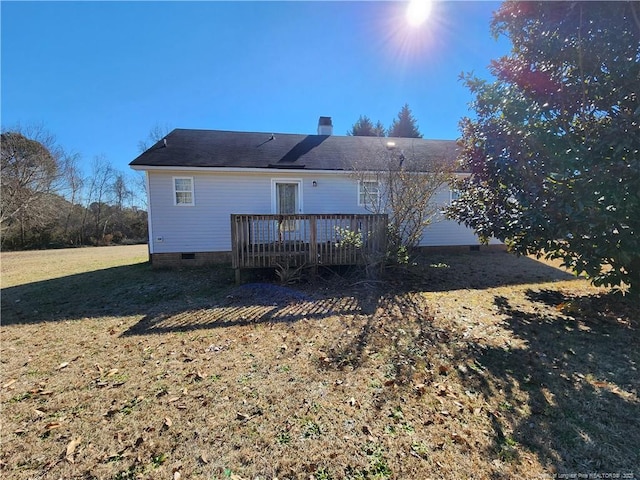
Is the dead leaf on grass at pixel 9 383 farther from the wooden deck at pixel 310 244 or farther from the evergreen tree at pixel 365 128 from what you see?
the evergreen tree at pixel 365 128

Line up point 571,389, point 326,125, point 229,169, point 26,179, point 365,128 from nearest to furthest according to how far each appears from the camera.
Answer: point 571,389 → point 229,169 → point 326,125 → point 26,179 → point 365,128

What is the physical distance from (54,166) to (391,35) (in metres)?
29.7

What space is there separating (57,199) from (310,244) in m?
28.6

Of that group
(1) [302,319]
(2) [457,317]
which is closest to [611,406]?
(2) [457,317]

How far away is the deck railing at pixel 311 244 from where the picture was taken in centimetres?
712

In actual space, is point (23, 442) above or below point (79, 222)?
below

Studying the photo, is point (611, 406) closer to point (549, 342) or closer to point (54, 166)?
point (549, 342)

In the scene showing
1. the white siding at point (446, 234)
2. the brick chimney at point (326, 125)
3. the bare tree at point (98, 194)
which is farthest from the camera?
the bare tree at point (98, 194)

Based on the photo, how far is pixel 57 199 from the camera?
987 inches

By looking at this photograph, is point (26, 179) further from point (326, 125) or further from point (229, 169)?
point (326, 125)

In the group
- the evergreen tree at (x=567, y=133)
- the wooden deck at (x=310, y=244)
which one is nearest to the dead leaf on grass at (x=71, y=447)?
the wooden deck at (x=310, y=244)

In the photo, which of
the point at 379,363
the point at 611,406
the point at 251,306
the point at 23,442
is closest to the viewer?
the point at 23,442

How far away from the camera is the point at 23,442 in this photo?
2.21 meters

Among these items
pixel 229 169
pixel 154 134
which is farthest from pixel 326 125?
pixel 154 134
